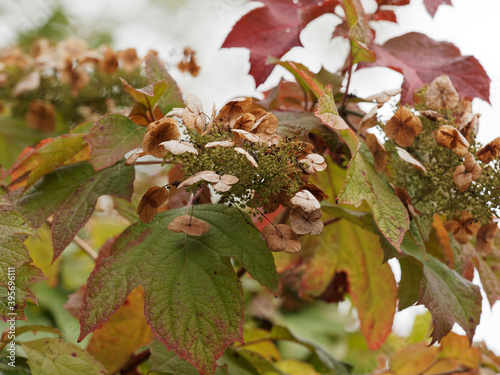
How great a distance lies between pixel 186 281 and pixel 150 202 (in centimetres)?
8

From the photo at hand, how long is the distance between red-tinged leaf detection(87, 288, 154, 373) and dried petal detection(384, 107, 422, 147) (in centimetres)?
46

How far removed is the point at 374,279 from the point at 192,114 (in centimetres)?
42

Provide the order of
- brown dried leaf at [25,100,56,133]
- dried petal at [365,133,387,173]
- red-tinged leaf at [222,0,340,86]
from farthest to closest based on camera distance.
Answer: brown dried leaf at [25,100,56,133] < red-tinged leaf at [222,0,340,86] < dried petal at [365,133,387,173]

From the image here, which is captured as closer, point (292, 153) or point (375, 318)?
point (292, 153)

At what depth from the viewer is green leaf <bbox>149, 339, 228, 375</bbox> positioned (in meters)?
0.60

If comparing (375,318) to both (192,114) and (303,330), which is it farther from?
(303,330)

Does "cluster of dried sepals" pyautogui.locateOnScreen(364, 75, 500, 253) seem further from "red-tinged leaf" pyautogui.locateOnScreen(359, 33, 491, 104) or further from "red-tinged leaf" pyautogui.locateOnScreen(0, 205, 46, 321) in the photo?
"red-tinged leaf" pyautogui.locateOnScreen(0, 205, 46, 321)

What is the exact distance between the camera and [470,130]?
1.86 ft

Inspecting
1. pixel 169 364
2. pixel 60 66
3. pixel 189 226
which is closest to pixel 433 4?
pixel 189 226

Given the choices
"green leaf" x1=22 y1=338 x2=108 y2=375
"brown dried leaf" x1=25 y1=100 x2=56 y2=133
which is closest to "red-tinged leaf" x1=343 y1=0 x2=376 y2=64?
"green leaf" x1=22 y1=338 x2=108 y2=375

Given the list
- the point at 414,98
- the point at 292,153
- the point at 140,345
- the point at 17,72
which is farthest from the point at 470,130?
the point at 17,72

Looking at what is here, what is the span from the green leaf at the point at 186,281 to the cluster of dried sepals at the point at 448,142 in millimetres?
166

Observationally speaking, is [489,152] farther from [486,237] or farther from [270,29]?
[270,29]

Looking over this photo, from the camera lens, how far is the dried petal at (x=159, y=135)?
507 millimetres
